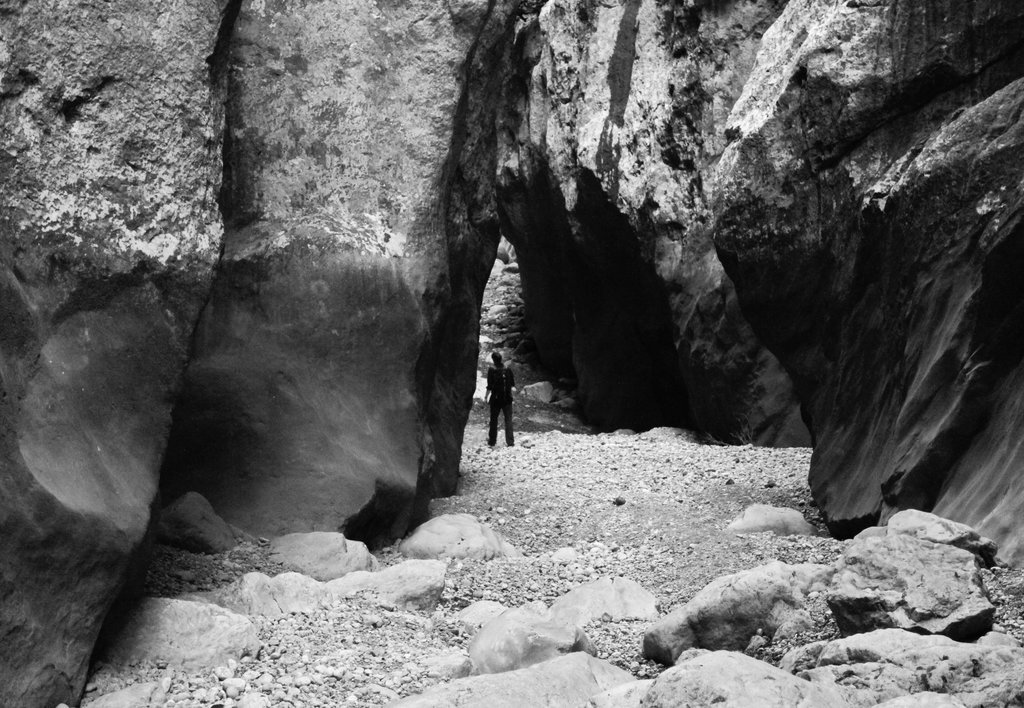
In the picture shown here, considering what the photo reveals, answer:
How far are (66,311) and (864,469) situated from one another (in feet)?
18.9

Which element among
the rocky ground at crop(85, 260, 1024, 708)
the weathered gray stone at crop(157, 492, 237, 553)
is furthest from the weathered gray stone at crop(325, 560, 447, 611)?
the weathered gray stone at crop(157, 492, 237, 553)

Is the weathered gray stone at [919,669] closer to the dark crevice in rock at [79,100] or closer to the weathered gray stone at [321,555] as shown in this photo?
the weathered gray stone at [321,555]

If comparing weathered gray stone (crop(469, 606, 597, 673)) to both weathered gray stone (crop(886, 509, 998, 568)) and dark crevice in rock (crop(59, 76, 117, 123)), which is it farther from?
dark crevice in rock (crop(59, 76, 117, 123))

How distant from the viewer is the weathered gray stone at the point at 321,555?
7488 millimetres

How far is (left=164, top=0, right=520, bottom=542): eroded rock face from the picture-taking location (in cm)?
844

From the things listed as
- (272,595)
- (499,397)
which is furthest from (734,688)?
(499,397)

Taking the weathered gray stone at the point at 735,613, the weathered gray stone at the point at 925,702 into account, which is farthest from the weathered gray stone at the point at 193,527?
the weathered gray stone at the point at 925,702

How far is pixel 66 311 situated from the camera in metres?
6.03

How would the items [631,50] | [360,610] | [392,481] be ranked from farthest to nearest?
[631,50] → [392,481] → [360,610]

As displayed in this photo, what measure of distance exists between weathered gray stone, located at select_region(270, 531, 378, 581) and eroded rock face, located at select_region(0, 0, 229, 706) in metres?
1.50

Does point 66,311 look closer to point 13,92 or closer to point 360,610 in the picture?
point 13,92

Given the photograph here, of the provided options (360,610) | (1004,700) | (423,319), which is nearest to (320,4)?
(423,319)

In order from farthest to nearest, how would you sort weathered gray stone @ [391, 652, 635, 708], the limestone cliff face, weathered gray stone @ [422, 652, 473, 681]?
the limestone cliff face → weathered gray stone @ [422, 652, 473, 681] → weathered gray stone @ [391, 652, 635, 708]

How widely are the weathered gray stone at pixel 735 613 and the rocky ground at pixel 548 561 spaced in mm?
116
